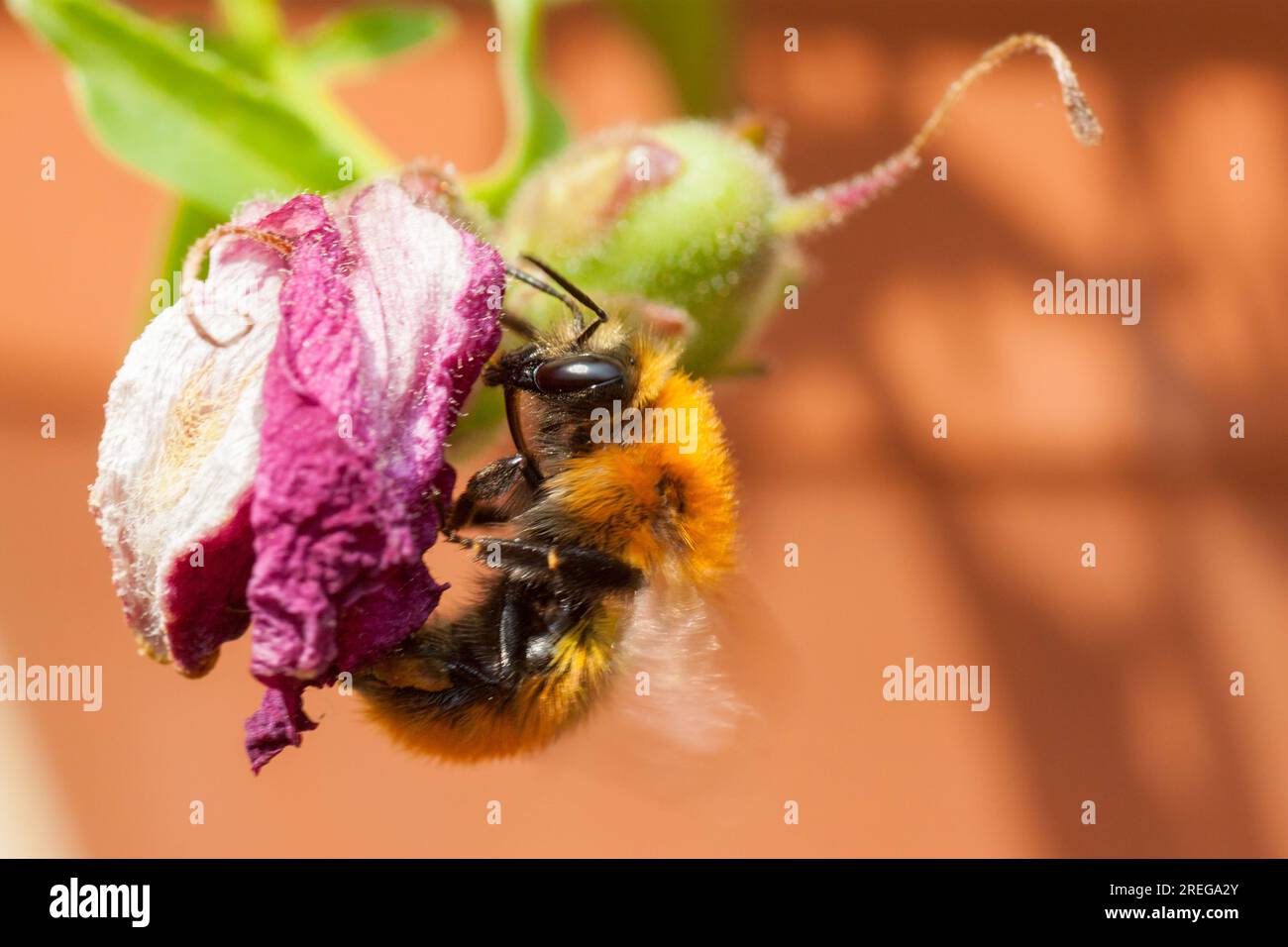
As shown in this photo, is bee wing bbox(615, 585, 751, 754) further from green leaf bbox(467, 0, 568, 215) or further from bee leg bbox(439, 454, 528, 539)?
green leaf bbox(467, 0, 568, 215)

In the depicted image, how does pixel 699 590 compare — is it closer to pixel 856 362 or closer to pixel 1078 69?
pixel 856 362

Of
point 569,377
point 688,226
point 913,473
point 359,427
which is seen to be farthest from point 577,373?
point 913,473

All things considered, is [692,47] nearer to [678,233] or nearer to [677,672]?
[678,233]

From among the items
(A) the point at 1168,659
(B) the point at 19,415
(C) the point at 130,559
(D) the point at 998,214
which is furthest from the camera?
(D) the point at 998,214

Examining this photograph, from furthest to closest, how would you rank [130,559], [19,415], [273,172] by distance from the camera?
1. [19,415]
2. [273,172]
3. [130,559]

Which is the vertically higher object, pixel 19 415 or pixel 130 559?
pixel 19 415

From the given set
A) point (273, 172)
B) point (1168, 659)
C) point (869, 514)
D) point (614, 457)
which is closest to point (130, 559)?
point (614, 457)
